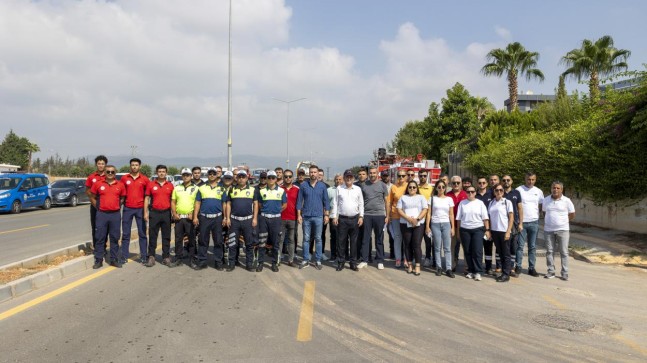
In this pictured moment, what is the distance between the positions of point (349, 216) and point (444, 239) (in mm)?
1677

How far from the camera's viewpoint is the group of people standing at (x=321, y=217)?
803 cm

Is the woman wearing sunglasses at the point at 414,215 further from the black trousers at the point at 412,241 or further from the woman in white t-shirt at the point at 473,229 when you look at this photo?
the woman in white t-shirt at the point at 473,229

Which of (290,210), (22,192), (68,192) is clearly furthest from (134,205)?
(68,192)

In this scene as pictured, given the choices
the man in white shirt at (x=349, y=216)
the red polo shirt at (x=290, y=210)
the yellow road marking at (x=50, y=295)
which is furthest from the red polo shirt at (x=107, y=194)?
the man in white shirt at (x=349, y=216)

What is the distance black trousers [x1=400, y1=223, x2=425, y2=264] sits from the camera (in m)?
8.15

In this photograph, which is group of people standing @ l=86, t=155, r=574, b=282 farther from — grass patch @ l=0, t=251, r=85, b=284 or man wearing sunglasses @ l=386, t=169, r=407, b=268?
grass patch @ l=0, t=251, r=85, b=284

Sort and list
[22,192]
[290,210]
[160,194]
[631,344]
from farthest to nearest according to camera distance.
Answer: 1. [22,192]
2. [290,210]
3. [160,194]
4. [631,344]

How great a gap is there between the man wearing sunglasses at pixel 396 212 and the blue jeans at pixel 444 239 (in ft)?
2.48

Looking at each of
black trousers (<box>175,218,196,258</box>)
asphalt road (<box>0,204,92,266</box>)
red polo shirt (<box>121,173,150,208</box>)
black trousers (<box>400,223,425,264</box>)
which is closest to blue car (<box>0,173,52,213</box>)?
asphalt road (<box>0,204,92,266</box>)

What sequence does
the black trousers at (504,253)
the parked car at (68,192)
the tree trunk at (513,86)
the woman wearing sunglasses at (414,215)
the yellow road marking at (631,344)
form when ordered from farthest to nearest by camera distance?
the tree trunk at (513,86) < the parked car at (68,192) < the woman wearing sunglasses at (414,215) < the black trousers at (504,253) < the yellow road marking at (631,344)

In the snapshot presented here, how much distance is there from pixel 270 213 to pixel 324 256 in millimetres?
2075

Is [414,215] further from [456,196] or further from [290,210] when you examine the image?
[290,210]

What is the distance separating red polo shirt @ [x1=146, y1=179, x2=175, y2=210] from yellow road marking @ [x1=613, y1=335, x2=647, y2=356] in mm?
6935

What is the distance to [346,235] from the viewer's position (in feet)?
27.9
